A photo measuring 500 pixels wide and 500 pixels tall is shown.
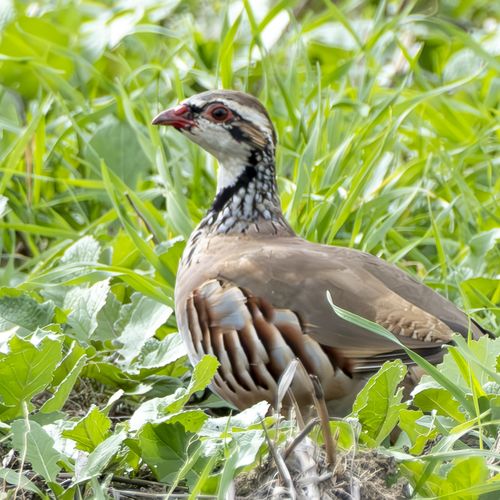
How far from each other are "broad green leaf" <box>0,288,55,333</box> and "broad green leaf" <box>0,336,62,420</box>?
1.90ft

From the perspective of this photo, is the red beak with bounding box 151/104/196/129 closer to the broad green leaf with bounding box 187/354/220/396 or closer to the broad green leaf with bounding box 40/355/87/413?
the broad green leaf with bounding box 40/355/87/413

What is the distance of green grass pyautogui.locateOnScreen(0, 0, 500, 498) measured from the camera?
2.78 m

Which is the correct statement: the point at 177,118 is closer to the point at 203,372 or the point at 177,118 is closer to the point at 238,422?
the point at 203,372

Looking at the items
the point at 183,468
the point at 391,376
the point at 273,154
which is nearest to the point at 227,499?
the point at 183,468

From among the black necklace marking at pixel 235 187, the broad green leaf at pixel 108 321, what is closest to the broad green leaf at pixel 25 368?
the broad green leaf at pixel 108 321

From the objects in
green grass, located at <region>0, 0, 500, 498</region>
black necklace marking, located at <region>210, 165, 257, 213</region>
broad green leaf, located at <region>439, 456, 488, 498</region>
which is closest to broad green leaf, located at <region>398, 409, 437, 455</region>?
green grass, located at <region>0, 0, 500, 498</region>

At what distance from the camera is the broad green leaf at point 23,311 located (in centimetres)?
357

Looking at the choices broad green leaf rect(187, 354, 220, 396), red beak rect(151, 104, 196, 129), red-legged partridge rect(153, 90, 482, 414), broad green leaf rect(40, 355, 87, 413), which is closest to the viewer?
broad green leaf rect(187, 354, 220, 396)

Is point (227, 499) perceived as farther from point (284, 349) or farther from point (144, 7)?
point (144, 7)

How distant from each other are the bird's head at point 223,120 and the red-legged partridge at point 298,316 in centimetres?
38

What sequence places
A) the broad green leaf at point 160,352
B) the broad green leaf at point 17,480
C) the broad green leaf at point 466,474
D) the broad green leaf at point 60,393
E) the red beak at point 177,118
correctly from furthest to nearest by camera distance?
the red beak at point 177,118
the broad green leaf at point 160,352
the broad green leaf at point 60,393
the broad green leaf at point 17,480
the broad green leaf at point 466,474

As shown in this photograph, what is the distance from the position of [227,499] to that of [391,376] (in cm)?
53

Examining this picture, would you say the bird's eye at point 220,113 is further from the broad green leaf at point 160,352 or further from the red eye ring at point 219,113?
the broad green leaf at point 160,352

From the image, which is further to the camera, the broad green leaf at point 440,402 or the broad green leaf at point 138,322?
the broad green leaf at point 138,322
